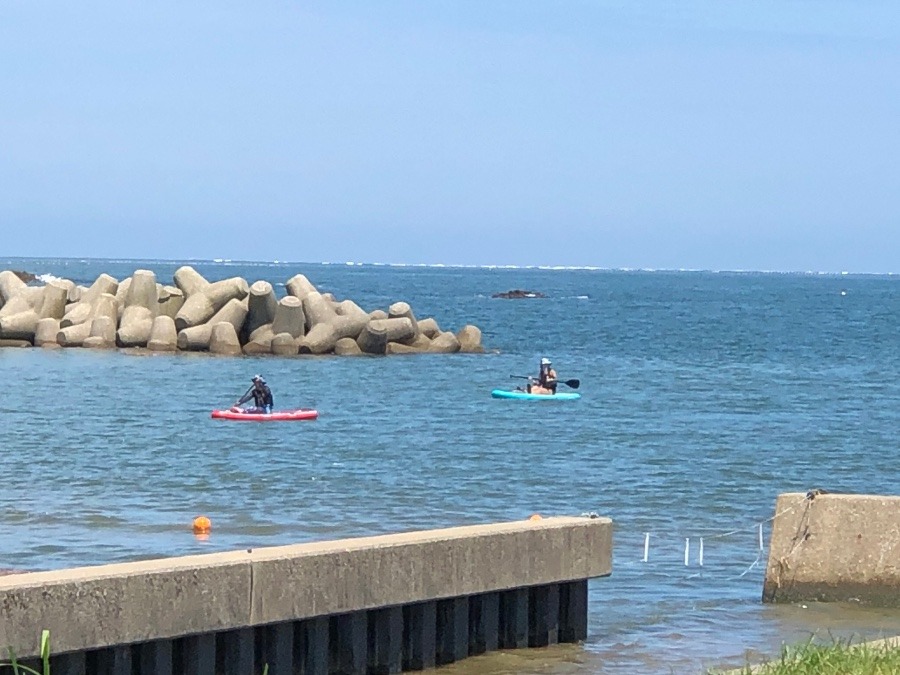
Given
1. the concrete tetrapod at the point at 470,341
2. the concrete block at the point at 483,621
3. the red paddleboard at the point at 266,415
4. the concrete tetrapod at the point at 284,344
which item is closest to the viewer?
the concrete block at the point at 483,621

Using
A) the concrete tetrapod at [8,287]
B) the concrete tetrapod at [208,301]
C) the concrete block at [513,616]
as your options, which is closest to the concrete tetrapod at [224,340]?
the concrete tetrapod at [208,301]

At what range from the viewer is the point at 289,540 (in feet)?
63.6

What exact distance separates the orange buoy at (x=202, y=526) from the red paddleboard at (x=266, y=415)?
52.7ft

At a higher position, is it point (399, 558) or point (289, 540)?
point (399, 558)

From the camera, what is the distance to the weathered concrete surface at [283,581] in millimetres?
9406

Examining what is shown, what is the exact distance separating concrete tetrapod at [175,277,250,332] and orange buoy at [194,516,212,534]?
1317 inches

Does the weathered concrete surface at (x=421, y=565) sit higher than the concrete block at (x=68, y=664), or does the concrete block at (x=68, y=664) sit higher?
the weathered concrete surface at (x=421, y=565)

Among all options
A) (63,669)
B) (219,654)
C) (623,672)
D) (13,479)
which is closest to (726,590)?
(623,672)

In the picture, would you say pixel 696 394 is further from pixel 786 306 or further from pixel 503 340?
pixel 786 306

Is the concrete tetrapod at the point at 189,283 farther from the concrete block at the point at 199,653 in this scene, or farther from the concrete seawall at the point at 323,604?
the concrete block at the point at 199,653

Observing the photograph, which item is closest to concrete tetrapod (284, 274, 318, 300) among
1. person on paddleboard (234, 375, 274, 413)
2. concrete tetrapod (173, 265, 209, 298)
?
concrete tetrapod (173, 265, 209, 298)

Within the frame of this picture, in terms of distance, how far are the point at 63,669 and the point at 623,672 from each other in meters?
4.25

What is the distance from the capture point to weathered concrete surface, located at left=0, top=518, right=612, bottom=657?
9.41 metres

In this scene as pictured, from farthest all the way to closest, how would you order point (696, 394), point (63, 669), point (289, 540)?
point (696, 394) → point (289, 540) → point (63, 669)
